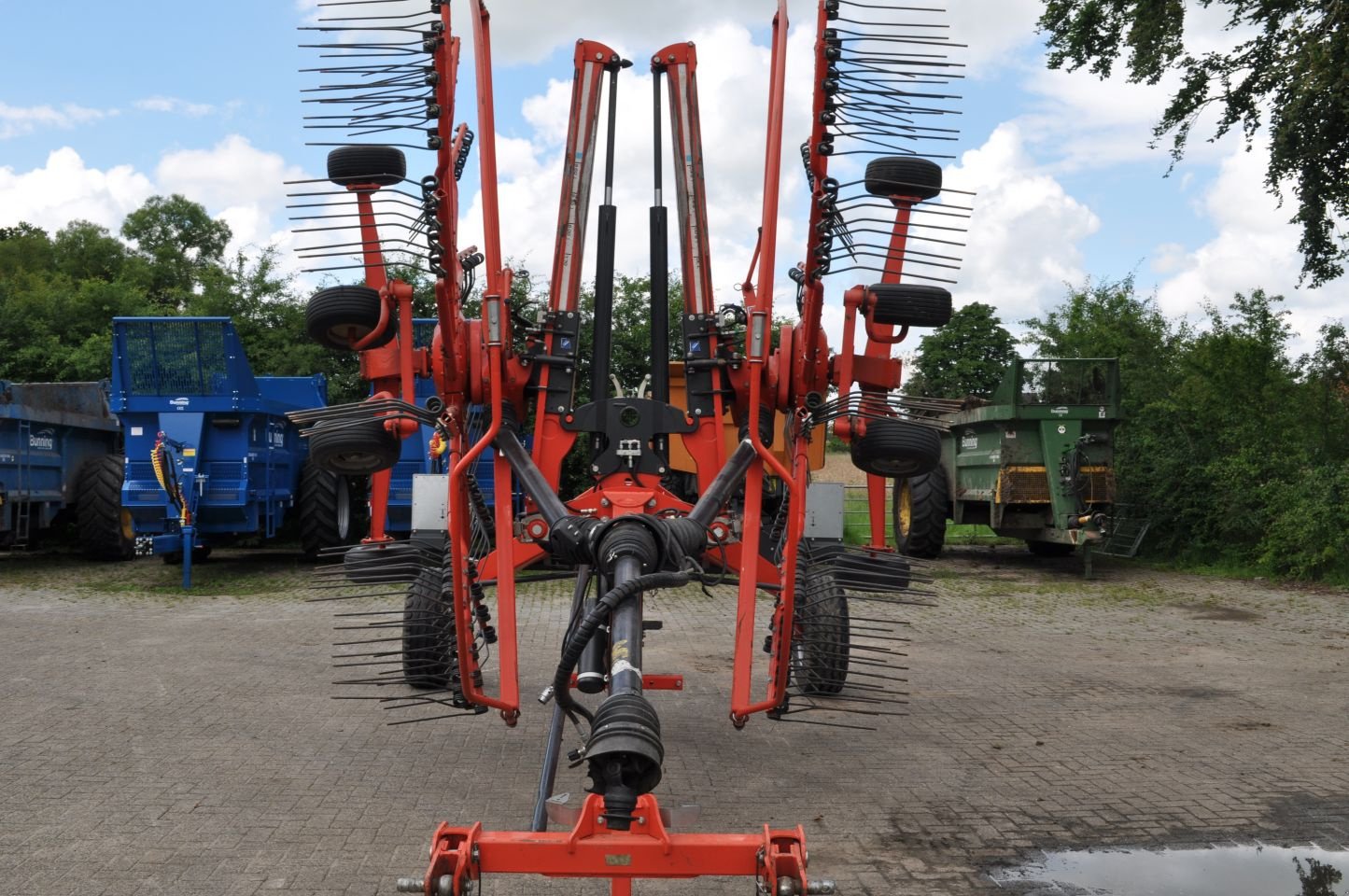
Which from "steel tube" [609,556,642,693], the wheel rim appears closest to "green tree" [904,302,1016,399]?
the wheel rim

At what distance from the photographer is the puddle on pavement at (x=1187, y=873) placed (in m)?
4.31

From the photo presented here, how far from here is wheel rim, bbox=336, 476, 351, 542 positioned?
15.5 m

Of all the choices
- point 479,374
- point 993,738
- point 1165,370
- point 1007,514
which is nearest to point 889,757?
point 993,738

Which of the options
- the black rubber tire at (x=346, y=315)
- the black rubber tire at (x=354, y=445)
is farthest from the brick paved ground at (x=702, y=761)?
the black rubber tire at (x=346, y=315)

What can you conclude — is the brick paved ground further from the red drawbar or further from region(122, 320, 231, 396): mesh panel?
region(122, 320, 231, 396): mesh panel

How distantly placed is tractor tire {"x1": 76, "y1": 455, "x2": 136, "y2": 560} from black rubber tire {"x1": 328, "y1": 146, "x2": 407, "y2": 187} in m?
11.0

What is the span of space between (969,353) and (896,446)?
3641cm

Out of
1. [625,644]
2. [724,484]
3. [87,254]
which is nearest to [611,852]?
[625,644]

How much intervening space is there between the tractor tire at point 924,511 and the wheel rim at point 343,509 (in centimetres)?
712

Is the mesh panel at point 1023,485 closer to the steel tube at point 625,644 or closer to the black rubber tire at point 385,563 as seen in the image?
the black rubber tire at point 385,563

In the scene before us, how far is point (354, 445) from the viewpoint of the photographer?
5.01 m

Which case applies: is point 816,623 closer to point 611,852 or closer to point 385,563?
point 385,563

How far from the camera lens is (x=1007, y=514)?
15.0 meters

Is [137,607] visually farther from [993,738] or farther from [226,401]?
[993,738]
